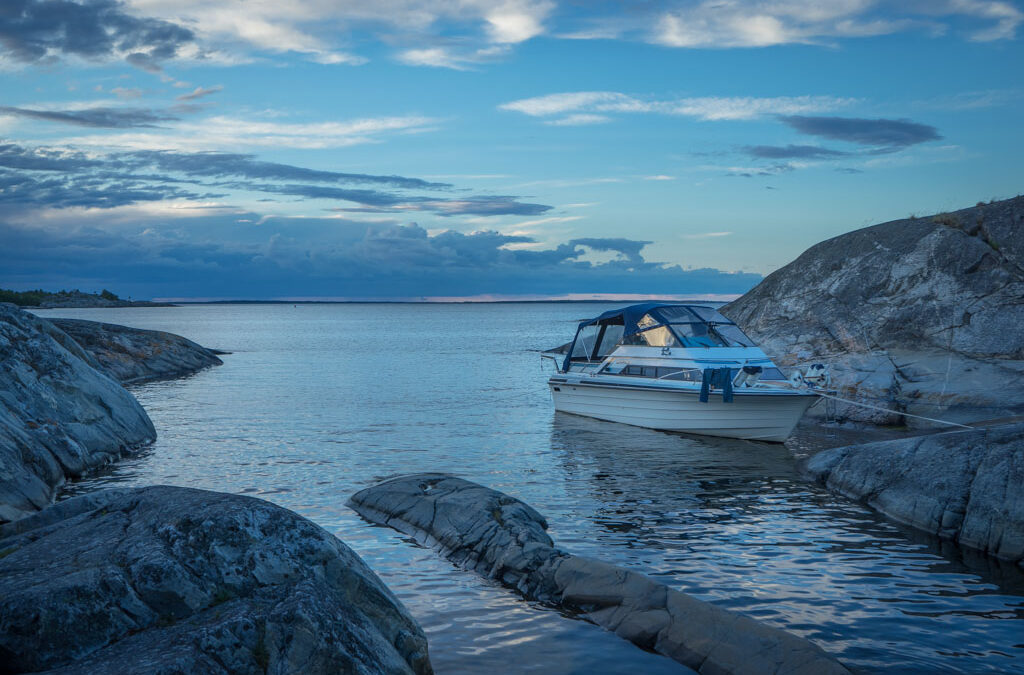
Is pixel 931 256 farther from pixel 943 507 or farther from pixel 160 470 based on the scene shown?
pixel 160 470

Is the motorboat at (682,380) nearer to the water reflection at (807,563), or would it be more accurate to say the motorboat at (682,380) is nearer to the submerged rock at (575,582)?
the water reflection at (807,563)

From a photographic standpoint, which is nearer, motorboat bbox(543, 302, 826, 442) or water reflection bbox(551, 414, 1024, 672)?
water reflection bbox(551, 414, 1024, 672)

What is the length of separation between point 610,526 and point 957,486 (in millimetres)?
4901

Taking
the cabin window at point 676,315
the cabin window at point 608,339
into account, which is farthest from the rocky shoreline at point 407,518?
the cabin window at point 608,339

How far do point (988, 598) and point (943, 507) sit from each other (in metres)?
2.59

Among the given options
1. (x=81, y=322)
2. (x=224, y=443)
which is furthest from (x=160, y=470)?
(x=81, y=322)

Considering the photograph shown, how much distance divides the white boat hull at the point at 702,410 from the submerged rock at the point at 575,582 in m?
9.65

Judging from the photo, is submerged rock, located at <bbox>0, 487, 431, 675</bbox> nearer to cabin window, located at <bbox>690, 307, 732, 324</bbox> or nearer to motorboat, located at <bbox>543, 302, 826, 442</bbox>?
motorboat, located at <bbox>543, 302, 826, 442</bbox>

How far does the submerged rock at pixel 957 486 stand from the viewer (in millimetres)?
10164

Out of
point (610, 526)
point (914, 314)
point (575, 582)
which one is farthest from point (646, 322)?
point (575, 582)

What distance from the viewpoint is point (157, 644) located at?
430cm

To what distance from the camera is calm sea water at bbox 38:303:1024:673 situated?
24.7 feet

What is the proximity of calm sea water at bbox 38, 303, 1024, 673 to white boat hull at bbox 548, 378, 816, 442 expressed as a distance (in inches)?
16.2

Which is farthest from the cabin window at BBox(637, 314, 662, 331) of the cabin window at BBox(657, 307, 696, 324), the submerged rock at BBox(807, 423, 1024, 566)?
the submerged rock at BBox(807, 423, 1024, 566)
